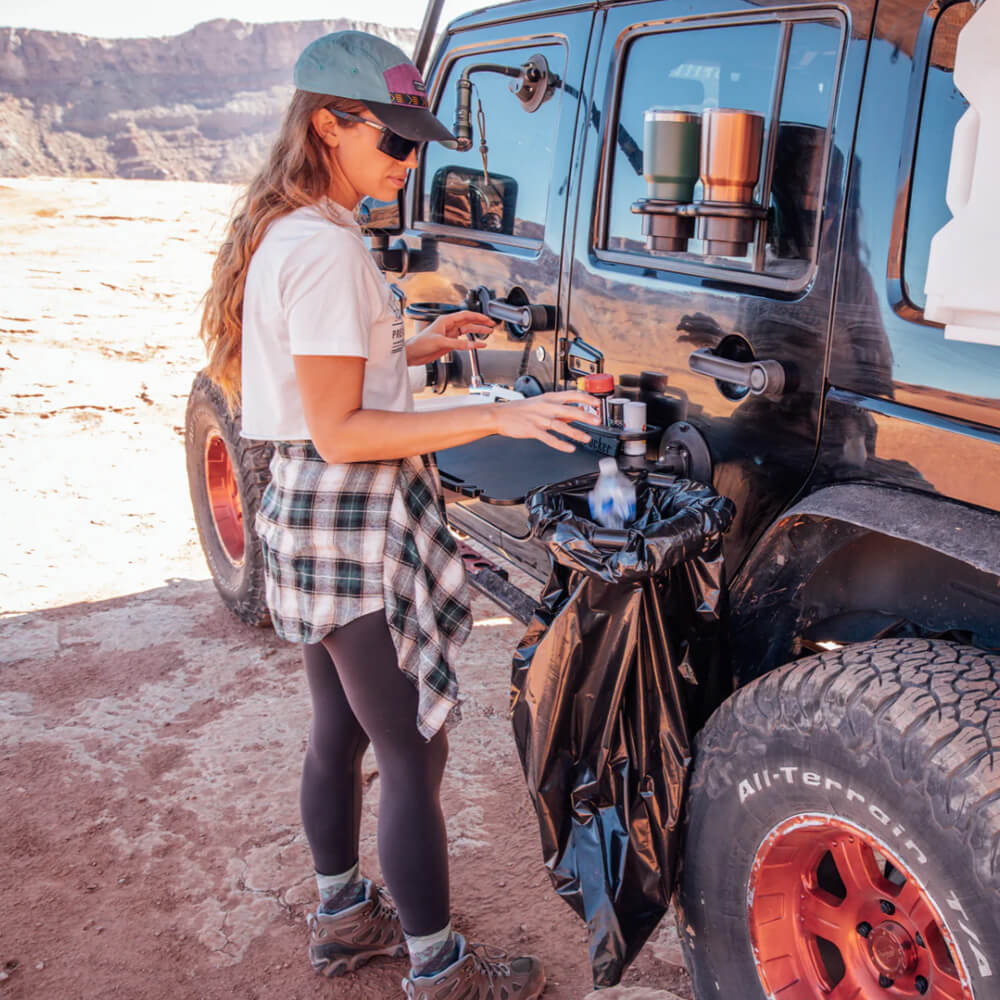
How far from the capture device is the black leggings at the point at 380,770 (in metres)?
1.85

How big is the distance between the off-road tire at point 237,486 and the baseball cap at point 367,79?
1955mm

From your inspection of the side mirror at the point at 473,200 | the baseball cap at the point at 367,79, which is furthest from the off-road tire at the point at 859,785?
the side mirror at the point at 473,200

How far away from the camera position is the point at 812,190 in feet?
5.99

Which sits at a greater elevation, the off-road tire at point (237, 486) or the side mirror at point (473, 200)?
the side mirror at point (473, 200)

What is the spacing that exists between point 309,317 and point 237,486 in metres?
2.30

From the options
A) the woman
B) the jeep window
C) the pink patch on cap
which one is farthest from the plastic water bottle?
the pink patch on cap

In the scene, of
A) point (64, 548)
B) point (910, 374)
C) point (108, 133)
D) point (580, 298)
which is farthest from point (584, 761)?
point (108, 133)

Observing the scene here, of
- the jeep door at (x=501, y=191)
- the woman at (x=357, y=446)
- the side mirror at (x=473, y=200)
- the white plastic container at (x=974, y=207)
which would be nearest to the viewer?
the white plastic container at (x=974, y=207)

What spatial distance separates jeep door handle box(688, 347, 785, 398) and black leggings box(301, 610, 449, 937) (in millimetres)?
838

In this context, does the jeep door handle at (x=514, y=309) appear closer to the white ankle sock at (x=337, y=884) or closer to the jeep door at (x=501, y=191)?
the jeep door at (x=501, y=191)

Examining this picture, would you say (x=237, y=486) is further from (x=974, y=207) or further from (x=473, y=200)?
(x=974, y=207)

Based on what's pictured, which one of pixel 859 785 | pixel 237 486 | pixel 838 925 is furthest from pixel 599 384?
pixel 237 486

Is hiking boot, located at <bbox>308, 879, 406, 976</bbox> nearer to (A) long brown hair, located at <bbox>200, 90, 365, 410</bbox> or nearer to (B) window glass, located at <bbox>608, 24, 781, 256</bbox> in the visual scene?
(A) long brown hair, located at <bbox>200, 90, 365, 410</bbox>

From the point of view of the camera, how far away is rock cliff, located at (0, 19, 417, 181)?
4728 cm
